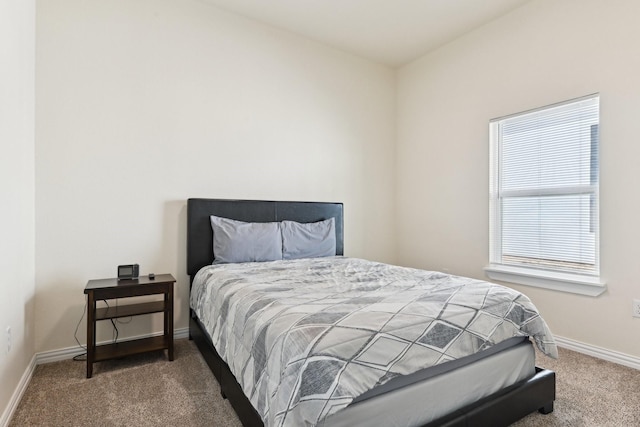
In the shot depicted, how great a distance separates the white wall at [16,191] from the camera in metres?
1.70

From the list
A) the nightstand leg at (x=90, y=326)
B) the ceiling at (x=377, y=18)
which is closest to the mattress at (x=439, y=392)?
the nightstand leg at (x=90, y=326)

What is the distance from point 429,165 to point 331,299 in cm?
274

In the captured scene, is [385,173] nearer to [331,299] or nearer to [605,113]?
[605,113]

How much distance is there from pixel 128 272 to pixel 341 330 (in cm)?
194

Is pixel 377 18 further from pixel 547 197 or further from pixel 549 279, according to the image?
pixel 549 279

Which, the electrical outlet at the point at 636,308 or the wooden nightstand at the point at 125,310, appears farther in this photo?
the electrical outlet at the point at 636,308

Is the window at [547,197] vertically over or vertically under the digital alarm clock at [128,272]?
over

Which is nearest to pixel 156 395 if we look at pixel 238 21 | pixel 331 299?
pixel 331 299

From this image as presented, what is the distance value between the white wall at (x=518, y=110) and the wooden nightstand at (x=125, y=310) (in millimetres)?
2762

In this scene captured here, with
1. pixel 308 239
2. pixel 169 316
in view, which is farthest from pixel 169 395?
pixel 308 239

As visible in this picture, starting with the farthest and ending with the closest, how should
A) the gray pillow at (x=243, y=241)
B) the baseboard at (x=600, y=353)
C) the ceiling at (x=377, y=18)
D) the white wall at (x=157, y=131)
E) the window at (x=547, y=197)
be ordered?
1. the ceiling at (x=377, y=18)
2. the gray pillow at (x=243, y=241)
3. the window at (x=547, y=197)
4. the white wall at (x=157, y=131)
5. the baseboard at (x=600, y=353)

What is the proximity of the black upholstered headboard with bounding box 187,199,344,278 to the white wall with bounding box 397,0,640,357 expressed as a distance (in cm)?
114

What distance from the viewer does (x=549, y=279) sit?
110 inches

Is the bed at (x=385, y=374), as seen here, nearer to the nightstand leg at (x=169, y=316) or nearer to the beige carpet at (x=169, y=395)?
the beige carpet at (x=169, y=395)
